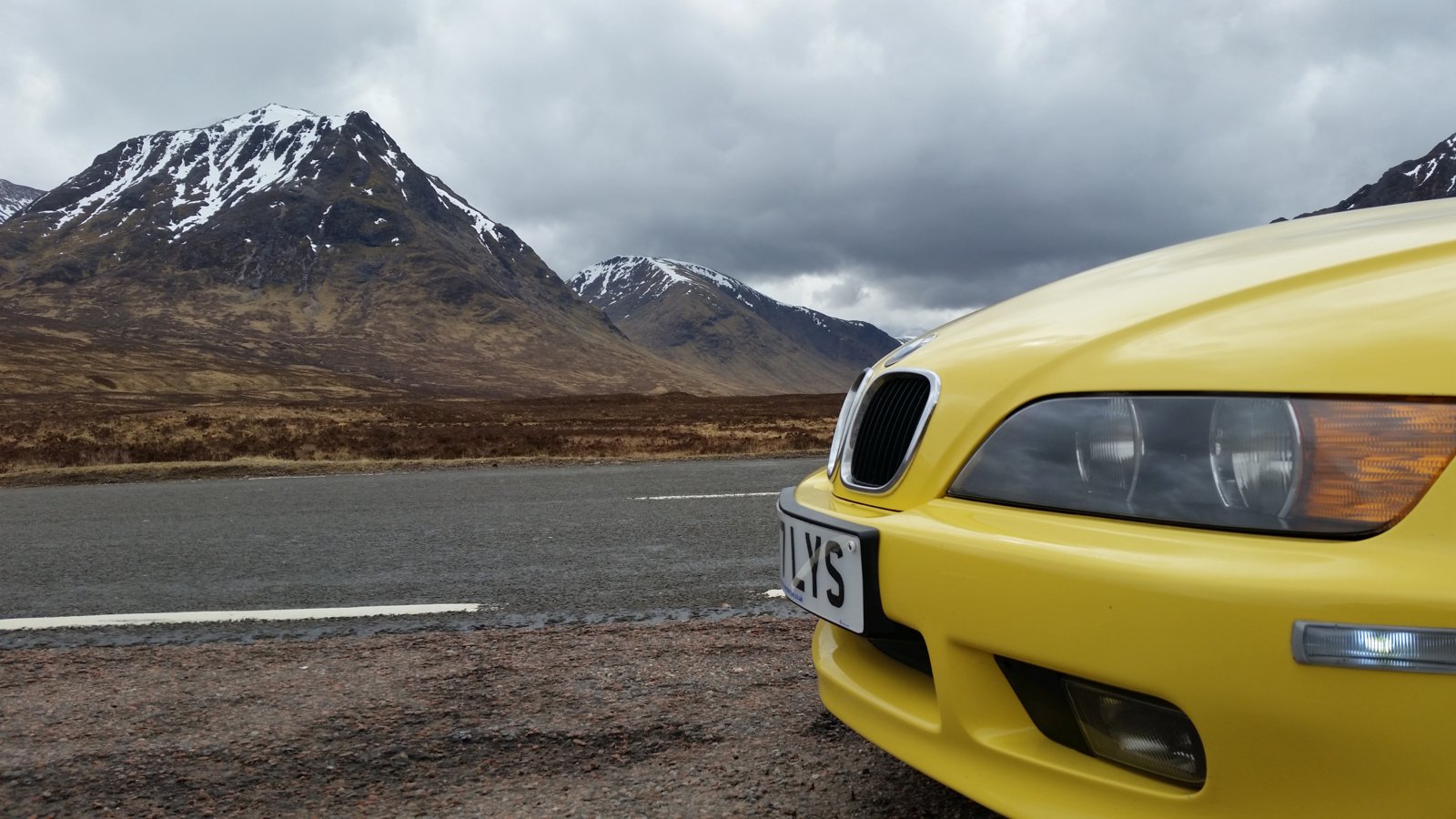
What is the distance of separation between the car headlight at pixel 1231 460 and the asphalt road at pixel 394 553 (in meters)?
2.25

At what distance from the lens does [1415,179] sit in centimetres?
15888

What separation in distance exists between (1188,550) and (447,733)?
197 centimetres

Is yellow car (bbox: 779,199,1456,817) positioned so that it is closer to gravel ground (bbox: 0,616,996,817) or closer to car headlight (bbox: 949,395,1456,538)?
car headlight (bbox: 949,395,1456,538)

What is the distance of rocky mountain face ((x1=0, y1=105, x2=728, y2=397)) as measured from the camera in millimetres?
120312

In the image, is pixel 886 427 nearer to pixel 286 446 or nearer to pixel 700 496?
pixel 700 496

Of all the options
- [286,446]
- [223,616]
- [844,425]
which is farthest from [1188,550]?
[286,446]

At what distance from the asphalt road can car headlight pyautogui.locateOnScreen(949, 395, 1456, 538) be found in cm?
225

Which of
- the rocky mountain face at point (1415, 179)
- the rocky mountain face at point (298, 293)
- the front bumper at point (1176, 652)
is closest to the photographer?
the front bumper at point (1176, 652)

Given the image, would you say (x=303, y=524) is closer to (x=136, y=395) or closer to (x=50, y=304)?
(x=136, y=395)

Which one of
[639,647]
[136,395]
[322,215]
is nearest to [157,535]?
[639,647]

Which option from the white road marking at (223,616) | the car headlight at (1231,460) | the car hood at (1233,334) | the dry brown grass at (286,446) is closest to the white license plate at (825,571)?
the car hood at (1233,334)

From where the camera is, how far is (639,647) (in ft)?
10.2

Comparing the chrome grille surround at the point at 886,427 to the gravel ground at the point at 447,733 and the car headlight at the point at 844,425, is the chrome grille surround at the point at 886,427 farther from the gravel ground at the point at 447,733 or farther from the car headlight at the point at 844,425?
the gravel ground at the point at 447,733

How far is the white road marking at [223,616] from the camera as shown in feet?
11.9
